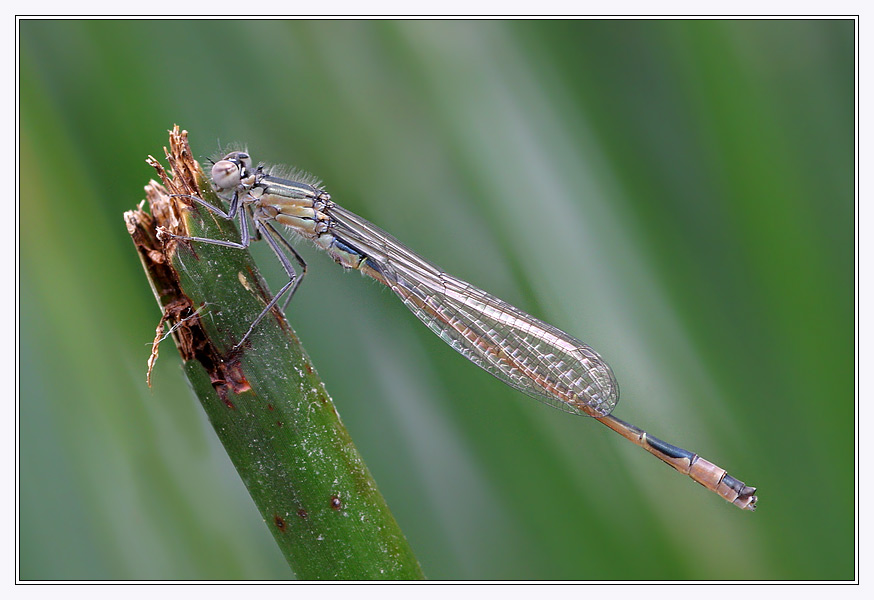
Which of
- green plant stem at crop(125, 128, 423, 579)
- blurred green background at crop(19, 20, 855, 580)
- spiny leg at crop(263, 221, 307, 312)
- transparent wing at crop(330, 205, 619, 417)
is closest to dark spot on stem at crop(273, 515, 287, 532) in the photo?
green plant stem at crop(125, 128, 423, 579)

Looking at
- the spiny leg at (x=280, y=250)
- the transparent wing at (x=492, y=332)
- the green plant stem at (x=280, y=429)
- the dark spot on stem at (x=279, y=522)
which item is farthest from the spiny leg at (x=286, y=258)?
the dark spot on stem at (x=279, y=522)

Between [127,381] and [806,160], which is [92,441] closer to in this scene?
[127,381]

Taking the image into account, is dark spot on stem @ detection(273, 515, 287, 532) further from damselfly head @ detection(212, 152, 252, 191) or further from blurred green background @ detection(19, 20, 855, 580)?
damselfly head @ detection(212, 152, 252, 191)

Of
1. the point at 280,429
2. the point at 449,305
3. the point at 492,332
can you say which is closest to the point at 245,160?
the point at 449,305

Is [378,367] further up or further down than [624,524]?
further up

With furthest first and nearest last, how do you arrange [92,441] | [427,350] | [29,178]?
[427,350] < [92,441] < [29,178]

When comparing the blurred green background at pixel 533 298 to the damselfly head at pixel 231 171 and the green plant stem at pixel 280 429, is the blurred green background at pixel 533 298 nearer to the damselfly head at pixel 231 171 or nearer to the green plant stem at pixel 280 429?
the damselfly head at pixel 231 171
